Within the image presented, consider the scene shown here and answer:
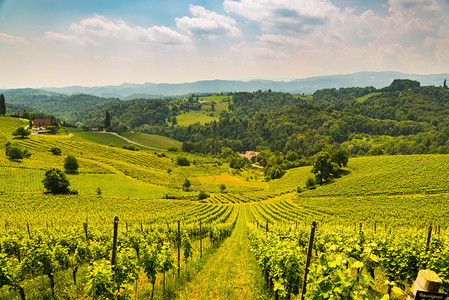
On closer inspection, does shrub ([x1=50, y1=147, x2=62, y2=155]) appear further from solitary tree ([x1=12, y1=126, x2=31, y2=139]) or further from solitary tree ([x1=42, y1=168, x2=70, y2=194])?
solitary tree ([x1=42, y1=168, x2=70, y2=194])

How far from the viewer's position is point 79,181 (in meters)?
65.6

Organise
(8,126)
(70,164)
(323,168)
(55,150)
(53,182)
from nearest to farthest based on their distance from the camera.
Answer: (53,182) → (70,164) → (323,168) → (55,150) → (8,126)

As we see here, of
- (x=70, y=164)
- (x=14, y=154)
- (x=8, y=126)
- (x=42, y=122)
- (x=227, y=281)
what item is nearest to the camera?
(x=227, y=281)

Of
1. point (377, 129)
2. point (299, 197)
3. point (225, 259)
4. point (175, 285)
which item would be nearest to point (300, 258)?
point (175, 285)

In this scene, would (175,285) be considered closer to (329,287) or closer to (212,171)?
(329,287)

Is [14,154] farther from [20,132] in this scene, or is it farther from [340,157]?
[340,157]

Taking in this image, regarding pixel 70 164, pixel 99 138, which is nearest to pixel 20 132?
pixel 70 164

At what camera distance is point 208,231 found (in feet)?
94.1

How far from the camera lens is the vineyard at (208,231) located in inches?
342

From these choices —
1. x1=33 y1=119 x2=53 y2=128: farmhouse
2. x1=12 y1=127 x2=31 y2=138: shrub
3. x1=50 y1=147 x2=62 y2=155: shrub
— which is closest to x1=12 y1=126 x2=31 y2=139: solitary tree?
x1=12 y1=127 x2=31 y2=138: shrub

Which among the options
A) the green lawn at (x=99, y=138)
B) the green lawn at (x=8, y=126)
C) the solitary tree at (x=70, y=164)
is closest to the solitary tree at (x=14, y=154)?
the solitary tree at (x=70, y=164)

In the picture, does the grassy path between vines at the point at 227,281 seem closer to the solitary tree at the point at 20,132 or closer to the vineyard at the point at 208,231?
the vineyard at the point at 208,231

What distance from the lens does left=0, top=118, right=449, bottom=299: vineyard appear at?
8680 mm

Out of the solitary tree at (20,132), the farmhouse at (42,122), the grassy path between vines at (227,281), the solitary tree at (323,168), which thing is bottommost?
the solitary tree at (323,168)
